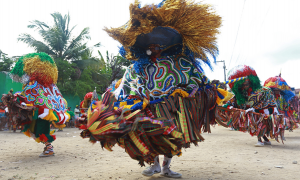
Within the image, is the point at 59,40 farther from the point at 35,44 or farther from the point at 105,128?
the point at 105,128

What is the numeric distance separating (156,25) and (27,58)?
3164 mm

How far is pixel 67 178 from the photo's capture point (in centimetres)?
311

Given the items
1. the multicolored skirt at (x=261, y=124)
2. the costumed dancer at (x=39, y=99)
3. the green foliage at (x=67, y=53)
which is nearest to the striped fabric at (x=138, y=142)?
the costumed dancer at (x=39, y=99)

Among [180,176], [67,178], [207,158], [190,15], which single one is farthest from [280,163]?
[67,178]

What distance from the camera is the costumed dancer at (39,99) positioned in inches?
173

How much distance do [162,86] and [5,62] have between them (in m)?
16.9

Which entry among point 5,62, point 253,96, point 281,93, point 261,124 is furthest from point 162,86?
point 5,62

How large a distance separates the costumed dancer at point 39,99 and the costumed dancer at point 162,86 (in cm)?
217

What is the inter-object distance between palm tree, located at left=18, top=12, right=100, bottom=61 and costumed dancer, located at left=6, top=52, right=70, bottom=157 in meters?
13.3

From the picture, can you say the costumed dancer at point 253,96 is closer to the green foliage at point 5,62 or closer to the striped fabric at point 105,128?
the striped fabric at point 105,128

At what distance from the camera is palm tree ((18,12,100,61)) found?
18125 millimetres

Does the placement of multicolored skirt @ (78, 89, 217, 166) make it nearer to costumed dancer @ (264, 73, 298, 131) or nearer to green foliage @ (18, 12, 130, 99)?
costumed dancer @ (264, 73, 298, 131)

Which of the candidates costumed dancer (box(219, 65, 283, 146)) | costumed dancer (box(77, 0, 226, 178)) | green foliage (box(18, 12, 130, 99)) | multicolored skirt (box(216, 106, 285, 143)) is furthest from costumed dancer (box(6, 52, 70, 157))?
green foliage (box(18, 12, 130, 99))

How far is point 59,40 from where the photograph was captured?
Result: 18.1m
